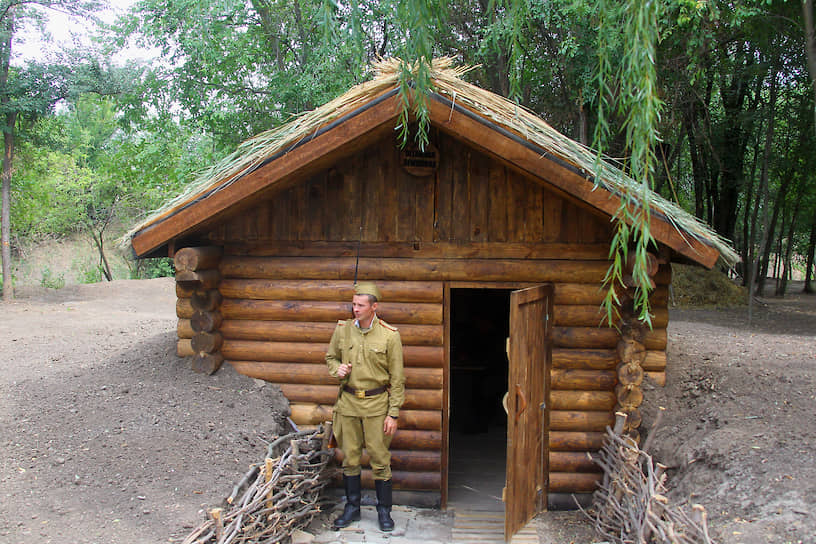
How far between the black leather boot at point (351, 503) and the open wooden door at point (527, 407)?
1.42 meters

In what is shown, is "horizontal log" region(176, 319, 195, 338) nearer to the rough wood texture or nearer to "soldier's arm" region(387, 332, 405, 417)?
"soldier's arm" region(387, 332, 405, 417)

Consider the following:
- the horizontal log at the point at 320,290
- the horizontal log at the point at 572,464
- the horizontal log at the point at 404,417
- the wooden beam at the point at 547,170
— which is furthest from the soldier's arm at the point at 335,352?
the horizontal log at the point at 572,464

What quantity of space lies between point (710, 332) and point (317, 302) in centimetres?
752

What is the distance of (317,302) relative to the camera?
679 cm

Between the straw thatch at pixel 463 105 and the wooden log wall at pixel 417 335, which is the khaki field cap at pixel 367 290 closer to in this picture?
the wooden log wall at pixel 417 335

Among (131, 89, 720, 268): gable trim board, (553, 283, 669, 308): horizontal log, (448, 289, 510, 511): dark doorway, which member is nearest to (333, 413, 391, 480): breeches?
(448, 289, 510, 511): dark doorway

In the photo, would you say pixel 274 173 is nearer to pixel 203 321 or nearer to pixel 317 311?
pixel 317 311

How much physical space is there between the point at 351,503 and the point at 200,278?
261cm

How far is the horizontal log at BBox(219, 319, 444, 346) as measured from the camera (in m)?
6.67

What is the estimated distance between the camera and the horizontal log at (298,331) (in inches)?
263

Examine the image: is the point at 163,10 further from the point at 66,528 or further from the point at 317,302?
the point at 66,528

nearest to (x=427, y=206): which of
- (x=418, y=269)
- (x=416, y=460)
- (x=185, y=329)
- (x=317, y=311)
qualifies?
(x=418, y=269)

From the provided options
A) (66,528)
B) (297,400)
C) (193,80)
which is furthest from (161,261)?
(66,528)

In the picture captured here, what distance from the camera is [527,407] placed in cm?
596
